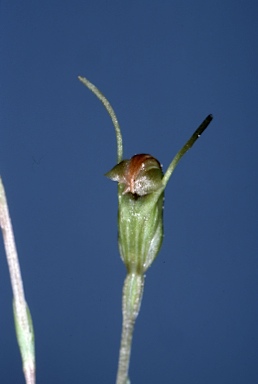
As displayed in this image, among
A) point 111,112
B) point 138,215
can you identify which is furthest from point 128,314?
point 111,112

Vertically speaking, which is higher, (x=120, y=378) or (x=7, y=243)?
(x=7, y=243)

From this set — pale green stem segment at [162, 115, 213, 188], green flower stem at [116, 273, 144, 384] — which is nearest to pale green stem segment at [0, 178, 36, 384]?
green flower stem at [116, 273, 144, 384]

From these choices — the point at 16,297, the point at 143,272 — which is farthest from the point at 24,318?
the point at 143,272

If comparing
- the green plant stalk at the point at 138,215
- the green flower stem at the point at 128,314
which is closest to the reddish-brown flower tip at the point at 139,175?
the green plant stalk at the point at 138,215

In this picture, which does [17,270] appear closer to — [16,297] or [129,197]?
[16,297]

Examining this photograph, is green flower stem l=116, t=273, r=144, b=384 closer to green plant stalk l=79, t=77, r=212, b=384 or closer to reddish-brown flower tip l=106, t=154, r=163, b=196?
green plant stalk l=79, t=77, r=212, b=384
